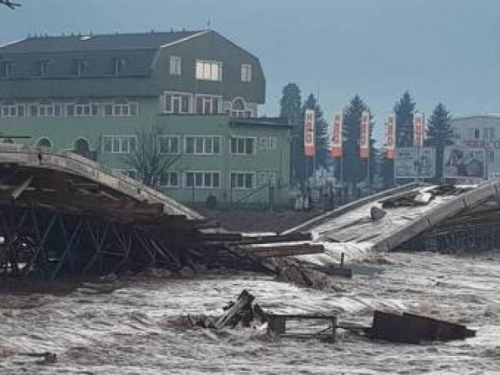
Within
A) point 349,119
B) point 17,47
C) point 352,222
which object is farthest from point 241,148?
point 349,119

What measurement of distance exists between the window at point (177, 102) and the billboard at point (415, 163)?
2592 cm

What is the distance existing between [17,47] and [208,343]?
A: 299 ft

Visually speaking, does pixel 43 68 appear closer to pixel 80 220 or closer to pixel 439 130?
pixel 439 130

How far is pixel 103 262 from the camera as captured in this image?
1475 inches

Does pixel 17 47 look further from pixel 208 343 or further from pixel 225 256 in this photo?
pixel 208 343

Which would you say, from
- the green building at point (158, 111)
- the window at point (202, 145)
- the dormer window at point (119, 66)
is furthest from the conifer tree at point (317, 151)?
the window at point (202, 145)

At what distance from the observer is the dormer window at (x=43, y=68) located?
334 feet

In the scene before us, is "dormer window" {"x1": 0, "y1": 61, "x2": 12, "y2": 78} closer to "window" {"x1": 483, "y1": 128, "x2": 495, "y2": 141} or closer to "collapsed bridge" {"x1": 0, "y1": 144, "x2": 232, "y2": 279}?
"window" {"x1": 483, "y1": 128, "x2": 495, "y2": 141}

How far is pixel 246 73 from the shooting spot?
10881cm

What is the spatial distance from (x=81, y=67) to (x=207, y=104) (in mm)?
11538

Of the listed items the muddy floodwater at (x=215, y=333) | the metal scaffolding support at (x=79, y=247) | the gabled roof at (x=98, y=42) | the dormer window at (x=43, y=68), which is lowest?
the muddy floodwater at (x=215, y=333)

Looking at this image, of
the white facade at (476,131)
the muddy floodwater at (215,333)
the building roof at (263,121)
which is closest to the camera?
the muddy floodwater at (215,333)

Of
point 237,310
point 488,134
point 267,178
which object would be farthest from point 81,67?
point 237,310

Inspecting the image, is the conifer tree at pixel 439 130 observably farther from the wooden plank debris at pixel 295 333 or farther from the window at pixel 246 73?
the wooden plank debris at pixel 295 333
